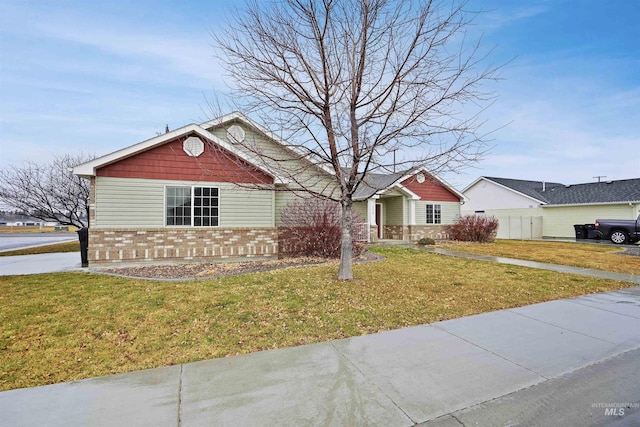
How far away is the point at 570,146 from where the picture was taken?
22047 mm

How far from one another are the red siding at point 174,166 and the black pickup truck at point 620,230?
22396 millimetres

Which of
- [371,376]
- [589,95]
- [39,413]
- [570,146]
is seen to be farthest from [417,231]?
[39,413]

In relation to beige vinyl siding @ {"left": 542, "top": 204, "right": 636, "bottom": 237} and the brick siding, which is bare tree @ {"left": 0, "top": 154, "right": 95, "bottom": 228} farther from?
beige vinyl siding @ {"left": 542, "top": 204, "right": 636, "bottom": 237}

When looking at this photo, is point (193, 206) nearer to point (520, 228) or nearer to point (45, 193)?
point (45, 193)

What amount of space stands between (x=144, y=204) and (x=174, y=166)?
1649 millimetres

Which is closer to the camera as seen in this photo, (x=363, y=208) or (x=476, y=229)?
(x=363, y=208)

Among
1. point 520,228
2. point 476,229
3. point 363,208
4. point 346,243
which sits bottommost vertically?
point 520,228

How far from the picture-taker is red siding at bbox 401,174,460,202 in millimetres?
20002

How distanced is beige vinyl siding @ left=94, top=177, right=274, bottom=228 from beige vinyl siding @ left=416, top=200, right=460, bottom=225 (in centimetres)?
1220

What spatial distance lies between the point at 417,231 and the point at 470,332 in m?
16.0

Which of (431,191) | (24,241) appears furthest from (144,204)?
(24,241)

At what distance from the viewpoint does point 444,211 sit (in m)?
21.0

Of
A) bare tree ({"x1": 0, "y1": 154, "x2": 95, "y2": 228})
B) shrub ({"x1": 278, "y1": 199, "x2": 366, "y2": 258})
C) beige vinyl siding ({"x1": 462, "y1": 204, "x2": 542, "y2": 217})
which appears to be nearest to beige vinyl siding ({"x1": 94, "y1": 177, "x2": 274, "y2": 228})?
shrub ({"x1": 278, "y1": 199, "x2": 366, "y2": 258})

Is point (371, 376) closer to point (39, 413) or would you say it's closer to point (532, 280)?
point (39, 413)
